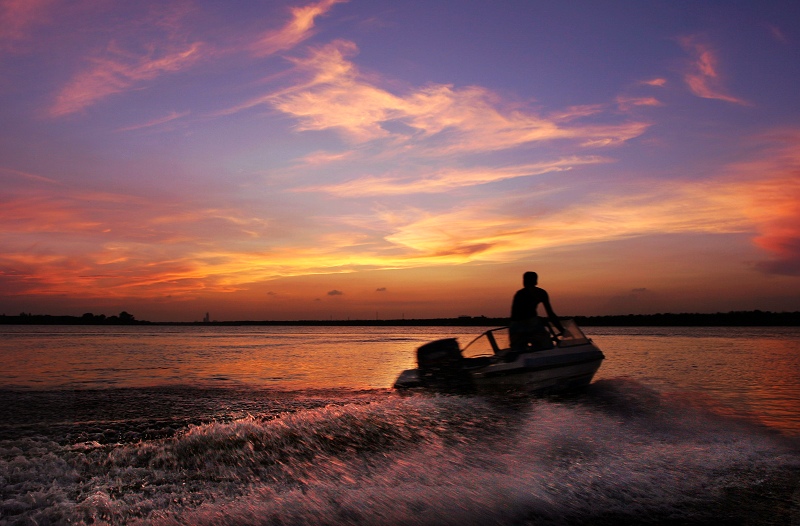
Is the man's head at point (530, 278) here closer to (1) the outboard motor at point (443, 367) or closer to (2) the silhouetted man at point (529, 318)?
(2) the silhouetted man at point (529, 318)

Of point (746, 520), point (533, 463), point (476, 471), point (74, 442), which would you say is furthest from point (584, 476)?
point (74, 442)

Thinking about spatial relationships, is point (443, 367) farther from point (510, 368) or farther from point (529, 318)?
point (529, 318)

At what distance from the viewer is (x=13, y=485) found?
5227 mm

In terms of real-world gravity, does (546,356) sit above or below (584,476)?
above

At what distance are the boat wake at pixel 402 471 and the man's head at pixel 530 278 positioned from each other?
4.02m

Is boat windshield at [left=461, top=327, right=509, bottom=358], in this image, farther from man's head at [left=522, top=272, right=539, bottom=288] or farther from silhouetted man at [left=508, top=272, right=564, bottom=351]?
man's head at [left=522, top=272, right=539, bottom=288]

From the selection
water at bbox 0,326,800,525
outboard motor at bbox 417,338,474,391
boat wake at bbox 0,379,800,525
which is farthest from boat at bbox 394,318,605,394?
boat wake at bbox 0,379,800,525

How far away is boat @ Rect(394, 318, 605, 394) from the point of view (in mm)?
11594

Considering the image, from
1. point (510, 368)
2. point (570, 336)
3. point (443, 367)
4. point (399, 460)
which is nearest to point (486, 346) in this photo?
point (570, 336)

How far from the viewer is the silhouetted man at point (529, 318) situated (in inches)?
495

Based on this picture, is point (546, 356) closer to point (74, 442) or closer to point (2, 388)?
point (74, 442)

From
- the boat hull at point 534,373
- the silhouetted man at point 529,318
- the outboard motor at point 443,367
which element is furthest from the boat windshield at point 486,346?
the boat hull at point 534,373

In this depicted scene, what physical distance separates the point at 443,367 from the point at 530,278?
10.1ft

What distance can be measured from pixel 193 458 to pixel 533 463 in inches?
166
